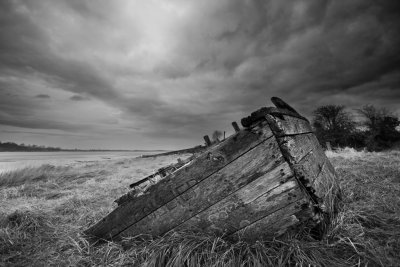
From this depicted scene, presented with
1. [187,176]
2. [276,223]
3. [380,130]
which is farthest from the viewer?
[380,130]

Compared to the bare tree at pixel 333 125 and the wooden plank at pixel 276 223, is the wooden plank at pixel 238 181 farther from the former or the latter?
the bare tree at pixel 333 125

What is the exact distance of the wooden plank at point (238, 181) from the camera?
1.96m

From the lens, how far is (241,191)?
2033 mm

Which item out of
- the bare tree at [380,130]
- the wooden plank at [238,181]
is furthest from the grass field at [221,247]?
the bare tree at [380,130]

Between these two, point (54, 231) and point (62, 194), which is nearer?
point (54, 231)

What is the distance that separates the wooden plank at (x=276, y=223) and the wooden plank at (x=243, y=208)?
37 millimetres

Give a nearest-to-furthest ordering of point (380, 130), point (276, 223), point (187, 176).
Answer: point (276, 223)
point (187, 176)
point (380, 130)

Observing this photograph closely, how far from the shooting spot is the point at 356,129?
18547 mm

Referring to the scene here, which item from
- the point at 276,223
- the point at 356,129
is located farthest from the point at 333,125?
the point at 276,223

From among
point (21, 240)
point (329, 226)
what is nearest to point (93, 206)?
point (21, 240)

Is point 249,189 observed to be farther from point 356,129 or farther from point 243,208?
point 356,129

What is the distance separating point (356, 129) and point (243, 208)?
21.5m

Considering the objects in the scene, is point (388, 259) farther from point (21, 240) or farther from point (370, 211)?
point (21, 240)

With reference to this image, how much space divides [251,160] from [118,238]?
192 cm
